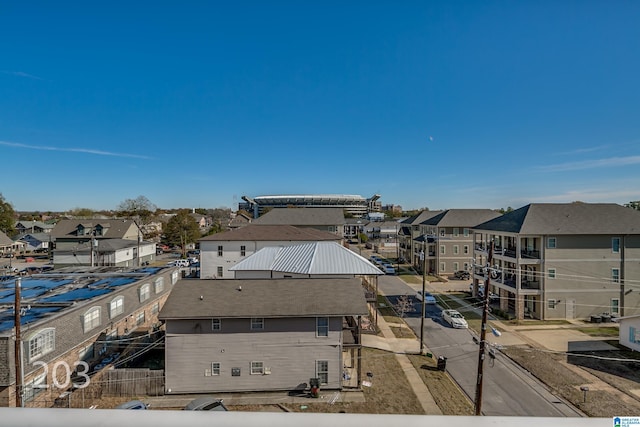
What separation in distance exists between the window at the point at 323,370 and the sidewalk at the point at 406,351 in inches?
132

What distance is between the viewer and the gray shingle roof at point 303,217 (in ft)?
152

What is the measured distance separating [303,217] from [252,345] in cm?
3481

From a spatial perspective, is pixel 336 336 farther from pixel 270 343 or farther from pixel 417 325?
pixel 417 325

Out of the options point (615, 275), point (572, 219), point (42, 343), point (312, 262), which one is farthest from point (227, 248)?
point (615, 275)

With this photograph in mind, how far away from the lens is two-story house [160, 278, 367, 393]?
12.7m

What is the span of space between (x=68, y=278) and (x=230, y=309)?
13.5 meters

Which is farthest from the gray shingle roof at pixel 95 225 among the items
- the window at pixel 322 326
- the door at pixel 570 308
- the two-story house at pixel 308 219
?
the door at pixel 570 308

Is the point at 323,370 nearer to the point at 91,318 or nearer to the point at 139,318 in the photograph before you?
the point at 91,318

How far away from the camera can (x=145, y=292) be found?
19734 millimetres

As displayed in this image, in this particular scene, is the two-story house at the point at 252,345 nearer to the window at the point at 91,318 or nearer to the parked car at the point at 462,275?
the window at the point at 91,318

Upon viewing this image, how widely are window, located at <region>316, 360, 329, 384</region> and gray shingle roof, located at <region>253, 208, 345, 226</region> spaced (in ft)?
110

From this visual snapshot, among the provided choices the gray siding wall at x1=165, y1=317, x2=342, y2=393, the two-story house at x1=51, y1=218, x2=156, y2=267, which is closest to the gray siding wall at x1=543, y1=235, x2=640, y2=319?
the gray siding wall at x1=165, y1=317, x2=342, y2=393

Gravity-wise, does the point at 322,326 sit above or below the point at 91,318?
above

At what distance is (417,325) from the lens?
818 inches
